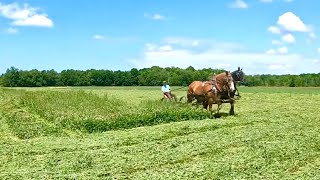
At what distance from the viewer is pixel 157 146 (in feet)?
44.0

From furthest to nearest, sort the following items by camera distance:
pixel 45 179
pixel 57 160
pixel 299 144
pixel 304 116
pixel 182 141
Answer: pixel 304 116
pixel 182 141
pixel 299 144
pixel 57 160
pixel 45 179

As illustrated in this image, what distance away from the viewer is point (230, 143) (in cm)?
1363

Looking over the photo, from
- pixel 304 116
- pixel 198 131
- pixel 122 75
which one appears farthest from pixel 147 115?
pixel 122 75

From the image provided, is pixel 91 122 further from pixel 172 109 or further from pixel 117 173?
pixel 117 173

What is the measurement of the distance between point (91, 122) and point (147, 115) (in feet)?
9.09

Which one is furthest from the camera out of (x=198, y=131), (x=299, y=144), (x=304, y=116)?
(x=304, y=116)

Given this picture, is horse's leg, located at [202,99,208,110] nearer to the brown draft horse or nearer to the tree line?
the brown draft horse

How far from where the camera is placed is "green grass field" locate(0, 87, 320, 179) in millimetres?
10414

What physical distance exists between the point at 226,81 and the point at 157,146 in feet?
29.6

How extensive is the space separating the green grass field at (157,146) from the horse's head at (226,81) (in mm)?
1659

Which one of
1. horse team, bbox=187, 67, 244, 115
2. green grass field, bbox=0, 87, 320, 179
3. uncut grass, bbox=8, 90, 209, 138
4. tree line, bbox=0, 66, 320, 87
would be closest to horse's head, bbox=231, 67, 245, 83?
horse team, bbox=187, 67, 244, 115

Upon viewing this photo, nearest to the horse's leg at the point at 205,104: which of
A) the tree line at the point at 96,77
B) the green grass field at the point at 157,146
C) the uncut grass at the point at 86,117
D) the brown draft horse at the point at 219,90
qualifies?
the brown draft horse at the point at 219,90

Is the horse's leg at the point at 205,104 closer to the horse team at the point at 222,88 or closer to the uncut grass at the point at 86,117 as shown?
the horse team at the point at 222,88

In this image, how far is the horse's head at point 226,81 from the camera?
21378 mm
